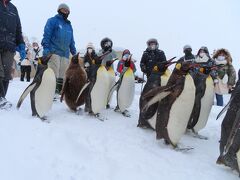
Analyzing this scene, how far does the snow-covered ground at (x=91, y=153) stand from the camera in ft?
10.3

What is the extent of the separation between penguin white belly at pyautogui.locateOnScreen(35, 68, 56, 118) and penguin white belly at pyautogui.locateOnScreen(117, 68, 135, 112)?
1.29m

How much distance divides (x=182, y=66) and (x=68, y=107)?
2.31 meters

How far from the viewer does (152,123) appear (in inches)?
201

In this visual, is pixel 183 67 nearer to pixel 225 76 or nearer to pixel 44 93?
pixel 44 93

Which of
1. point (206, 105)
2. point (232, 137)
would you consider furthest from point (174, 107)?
point (232, 137)

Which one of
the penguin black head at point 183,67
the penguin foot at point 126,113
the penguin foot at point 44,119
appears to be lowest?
the penguin foot at point 126,113

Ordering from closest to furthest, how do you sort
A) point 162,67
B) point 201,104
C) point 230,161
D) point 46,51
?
point 230,161 → point 201,104 → point 162,67 → point 46,51

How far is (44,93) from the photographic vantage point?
514cm

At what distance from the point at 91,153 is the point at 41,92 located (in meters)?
1.70

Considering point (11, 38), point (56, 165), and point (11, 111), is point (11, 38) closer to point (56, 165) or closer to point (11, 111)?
point (11, 111)

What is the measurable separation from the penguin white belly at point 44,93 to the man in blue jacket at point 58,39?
1.12 metres

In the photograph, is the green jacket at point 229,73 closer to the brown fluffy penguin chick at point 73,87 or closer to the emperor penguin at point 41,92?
the brown fluffy penguin chick at point 73,87

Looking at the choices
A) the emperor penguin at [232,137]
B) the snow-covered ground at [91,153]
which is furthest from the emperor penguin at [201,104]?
the emperor penguin at [232,137]

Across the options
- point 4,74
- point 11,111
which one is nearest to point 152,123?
point 11,111
